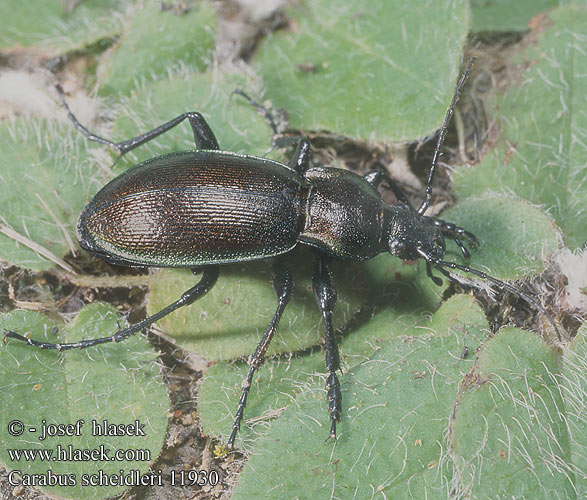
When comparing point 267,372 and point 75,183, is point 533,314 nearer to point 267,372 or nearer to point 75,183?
point 267,372

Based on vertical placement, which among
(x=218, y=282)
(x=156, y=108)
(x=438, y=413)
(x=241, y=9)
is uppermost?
(x=241, y=9)

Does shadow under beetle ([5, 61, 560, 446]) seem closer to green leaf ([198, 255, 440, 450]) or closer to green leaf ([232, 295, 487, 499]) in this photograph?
green leaf ([198, 255, 440, 450])

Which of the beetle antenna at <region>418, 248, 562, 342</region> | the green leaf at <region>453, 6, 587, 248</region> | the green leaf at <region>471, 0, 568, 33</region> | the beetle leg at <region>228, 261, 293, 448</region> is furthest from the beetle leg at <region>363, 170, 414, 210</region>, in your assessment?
the green leaf at <region>471, 0, 568, 33</region>

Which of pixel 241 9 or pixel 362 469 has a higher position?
pixel 241 9

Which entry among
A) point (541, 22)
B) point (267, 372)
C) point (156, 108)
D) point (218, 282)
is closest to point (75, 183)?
point (156, 108)

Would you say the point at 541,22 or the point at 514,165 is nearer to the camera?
the point at 514,165

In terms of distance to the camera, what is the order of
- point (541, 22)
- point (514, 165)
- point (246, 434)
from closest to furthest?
1. point (246, 434)
2. point (514, 165)
3. point (541, 22)

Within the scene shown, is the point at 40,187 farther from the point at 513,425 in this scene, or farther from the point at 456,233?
the point at 513,425
